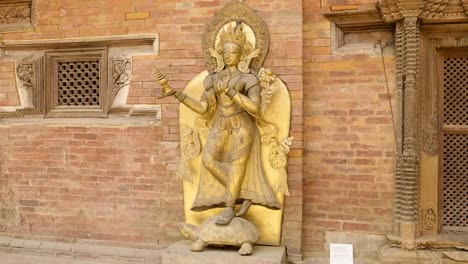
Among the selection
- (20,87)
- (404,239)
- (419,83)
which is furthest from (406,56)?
(20,87)

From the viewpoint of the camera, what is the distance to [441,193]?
3773 millimetres

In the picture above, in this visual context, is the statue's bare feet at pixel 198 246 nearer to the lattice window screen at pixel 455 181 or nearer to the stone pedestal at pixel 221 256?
the stone pedestal at pixel 221 256

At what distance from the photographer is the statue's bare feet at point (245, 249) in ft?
11.4

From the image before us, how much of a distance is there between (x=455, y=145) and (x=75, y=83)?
3732 millimetres

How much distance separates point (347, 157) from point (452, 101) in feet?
3.38

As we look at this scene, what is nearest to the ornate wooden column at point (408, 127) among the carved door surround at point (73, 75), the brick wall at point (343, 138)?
the brick wall at point (343, 138)

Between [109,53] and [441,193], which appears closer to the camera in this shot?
[441,193]

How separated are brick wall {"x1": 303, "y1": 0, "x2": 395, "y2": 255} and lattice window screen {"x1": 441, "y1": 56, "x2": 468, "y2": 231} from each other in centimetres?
50

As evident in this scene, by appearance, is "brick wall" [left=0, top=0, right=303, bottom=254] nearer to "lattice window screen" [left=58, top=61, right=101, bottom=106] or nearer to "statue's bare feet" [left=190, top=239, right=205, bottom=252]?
"lattice window screen" [left=58, top=61, right=101, bottom=106]

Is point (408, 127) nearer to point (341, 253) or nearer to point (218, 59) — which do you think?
point (341, 253)

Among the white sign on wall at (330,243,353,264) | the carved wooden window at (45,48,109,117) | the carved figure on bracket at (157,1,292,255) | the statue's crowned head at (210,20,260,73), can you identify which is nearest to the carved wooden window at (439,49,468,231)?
the white sign on wall at (330,243,353,264)

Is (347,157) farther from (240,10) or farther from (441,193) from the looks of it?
(240,10)

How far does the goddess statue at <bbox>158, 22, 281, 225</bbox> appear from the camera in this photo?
363cm

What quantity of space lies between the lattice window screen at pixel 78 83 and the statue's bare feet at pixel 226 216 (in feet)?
6.03
